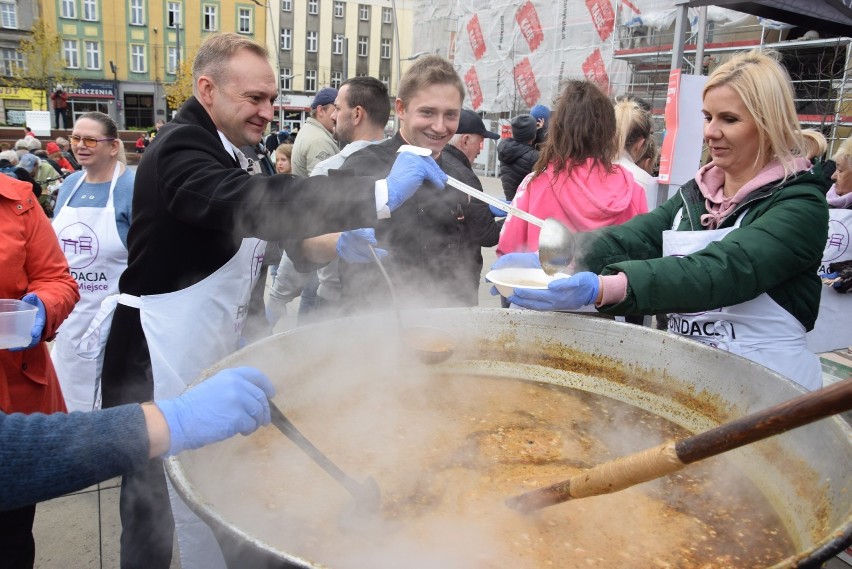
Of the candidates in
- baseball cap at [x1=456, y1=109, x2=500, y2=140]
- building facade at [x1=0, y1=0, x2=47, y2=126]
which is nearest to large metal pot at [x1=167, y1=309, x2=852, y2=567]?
Result: baseball cap at [x1=456, y1=109, x2=500, y2=140]

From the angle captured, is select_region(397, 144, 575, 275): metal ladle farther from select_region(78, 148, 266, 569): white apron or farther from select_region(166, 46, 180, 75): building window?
select_region(166, 46, 180, 75): building window

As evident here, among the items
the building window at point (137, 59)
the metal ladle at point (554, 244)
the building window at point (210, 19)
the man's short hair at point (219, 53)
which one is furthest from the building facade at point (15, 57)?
the metal ladle at point (554, 244)

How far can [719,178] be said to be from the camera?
6.29ft

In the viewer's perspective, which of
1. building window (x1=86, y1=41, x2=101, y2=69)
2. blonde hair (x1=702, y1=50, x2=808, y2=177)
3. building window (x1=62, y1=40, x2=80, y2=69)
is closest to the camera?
blonde hair (x1=702, y1=50, x2=808, y2=177)

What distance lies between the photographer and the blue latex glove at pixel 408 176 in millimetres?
1755

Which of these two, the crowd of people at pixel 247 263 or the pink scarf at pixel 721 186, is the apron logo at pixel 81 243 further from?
the pink scarf at pixel 721 186

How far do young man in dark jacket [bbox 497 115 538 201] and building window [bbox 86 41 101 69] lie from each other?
4032 centimetres

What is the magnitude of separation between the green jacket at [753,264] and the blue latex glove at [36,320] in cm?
177

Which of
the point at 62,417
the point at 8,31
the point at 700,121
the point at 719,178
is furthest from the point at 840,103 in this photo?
the point at 8,31

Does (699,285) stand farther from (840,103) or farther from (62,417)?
(840,103)

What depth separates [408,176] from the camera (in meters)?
1.79

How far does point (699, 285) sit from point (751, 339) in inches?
13.8

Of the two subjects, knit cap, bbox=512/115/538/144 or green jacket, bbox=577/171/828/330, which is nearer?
green jacket, bbox=577/171/828/330

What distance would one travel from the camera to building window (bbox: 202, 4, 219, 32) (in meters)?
38.2
